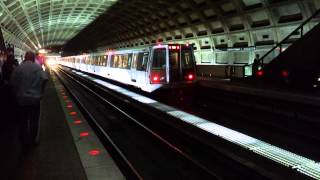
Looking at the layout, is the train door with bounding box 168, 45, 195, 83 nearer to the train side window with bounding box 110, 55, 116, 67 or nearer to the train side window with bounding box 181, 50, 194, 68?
the train side window with bounding box 181, 50, 194, 68

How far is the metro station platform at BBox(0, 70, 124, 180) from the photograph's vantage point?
690 centimetres

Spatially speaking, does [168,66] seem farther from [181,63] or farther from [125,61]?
[125,61]

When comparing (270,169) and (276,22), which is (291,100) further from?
(276,22)

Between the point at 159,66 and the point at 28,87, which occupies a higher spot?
the point at 159,66

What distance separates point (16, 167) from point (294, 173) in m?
4.80

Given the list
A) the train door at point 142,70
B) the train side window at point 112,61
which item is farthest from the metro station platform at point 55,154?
the train side window at point 112,61

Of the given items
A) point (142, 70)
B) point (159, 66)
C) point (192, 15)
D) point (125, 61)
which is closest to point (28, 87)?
point (159, 66)

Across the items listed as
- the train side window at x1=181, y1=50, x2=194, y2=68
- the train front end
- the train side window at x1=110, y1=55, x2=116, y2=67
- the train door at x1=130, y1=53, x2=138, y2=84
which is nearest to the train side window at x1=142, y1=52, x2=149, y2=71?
the train front end

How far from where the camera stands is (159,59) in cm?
1889

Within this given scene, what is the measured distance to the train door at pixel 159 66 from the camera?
18797 mm

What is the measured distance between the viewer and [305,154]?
9.46 metres

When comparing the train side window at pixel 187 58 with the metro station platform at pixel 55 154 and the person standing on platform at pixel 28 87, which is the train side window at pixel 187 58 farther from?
the person standing on platform at pixel 28 87

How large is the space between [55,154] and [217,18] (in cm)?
2440

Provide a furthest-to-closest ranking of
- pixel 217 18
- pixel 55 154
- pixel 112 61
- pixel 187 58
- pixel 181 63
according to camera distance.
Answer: pixel 217 18
pixel 112 61
pixel 187 58
pixel 181 63
pixel 55 154
